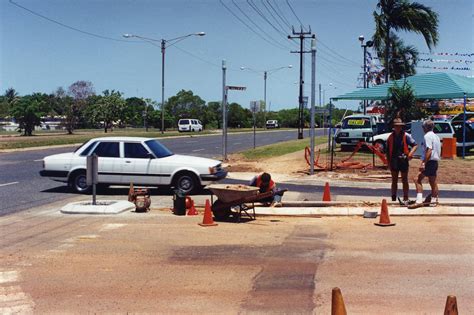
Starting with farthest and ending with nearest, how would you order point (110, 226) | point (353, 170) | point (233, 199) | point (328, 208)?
1. point (353, 170)
2. point (328, 208)
3. point (233, 199)
4. point (110, 226)

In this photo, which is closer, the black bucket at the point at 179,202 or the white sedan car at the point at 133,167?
the black bucket at the point at 179,202

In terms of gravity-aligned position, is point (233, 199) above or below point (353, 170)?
above

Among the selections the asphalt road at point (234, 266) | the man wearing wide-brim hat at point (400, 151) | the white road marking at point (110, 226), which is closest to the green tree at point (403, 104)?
the man wearing wide-brim hat at point (400, 151)

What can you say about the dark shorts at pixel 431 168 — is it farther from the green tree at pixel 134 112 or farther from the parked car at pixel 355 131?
the green tree at pixel 134 112

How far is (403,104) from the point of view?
29.0 meters

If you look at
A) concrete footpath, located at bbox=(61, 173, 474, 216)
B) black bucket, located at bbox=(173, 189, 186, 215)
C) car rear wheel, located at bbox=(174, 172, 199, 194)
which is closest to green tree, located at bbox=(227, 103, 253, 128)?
car rear wheel, located at bbox=(174, 172, 199, 194)

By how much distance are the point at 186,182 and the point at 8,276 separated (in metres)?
8.22

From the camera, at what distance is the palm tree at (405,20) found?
107 feet

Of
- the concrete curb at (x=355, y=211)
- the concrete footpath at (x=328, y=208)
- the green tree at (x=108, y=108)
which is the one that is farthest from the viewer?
the green tree at (x=108, y=108)

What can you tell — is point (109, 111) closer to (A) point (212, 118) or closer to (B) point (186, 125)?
(B) point (186, 125)

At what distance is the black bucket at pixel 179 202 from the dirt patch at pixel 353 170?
8262mm

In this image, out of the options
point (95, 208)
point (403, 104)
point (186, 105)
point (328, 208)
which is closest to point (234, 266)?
point (328, 208)

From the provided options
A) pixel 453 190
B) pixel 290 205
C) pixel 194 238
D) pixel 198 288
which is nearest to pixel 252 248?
pixel 194 238

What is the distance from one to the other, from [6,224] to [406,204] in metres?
7.62
